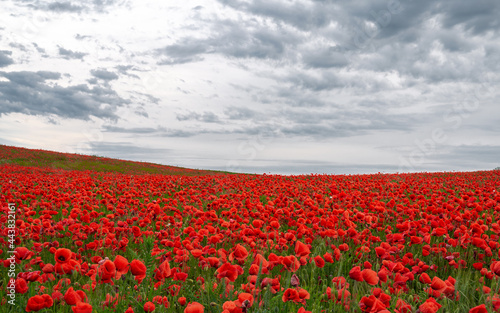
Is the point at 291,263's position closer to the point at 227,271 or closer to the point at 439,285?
the point at 227,271

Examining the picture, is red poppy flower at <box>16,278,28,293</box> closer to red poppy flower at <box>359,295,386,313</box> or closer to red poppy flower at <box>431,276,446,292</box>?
red poppy flower at <box>359,295,386,313</box>

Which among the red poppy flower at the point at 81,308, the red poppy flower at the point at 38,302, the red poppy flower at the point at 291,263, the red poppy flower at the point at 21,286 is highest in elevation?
the red poppy flower at the point at 291,263

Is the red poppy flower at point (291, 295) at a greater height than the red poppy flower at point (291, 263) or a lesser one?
lesser

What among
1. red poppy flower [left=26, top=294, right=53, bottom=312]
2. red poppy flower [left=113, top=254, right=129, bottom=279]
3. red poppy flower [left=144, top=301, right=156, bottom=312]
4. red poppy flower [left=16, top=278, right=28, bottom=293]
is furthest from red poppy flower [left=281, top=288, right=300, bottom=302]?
red poppy flower [left=16, top=278, right=28, bottom=293]

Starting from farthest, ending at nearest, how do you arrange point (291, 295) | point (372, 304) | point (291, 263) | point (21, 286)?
point (291, 263), point (21, 286), point (291, 295), point (372, 304)

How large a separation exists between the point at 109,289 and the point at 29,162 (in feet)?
112

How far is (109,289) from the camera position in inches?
133

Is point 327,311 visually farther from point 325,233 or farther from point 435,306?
point 325,233

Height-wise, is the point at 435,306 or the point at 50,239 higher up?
the point at 435,306

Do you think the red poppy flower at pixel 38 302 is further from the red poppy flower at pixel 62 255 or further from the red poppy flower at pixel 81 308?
the red poppy flower at pixel 62 255

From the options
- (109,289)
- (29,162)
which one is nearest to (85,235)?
(109,289)

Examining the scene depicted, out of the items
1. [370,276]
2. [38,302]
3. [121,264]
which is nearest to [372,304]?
[370,276]

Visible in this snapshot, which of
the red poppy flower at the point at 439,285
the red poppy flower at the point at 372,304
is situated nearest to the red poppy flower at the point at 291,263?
the red poppy flower at the point at 372,304

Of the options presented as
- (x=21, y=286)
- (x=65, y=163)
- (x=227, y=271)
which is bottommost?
(x=21, y=286)
